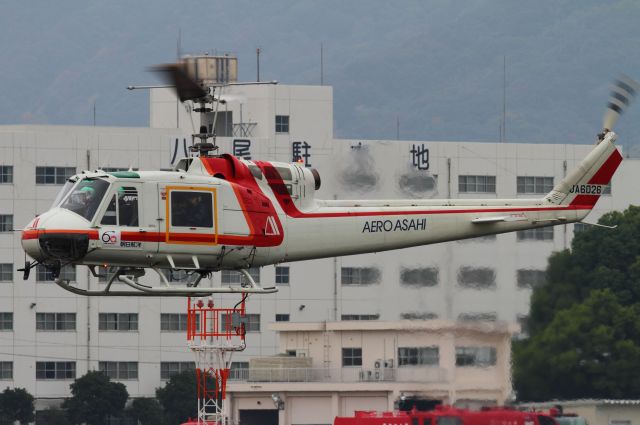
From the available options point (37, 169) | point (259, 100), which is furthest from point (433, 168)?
point (37, 169)

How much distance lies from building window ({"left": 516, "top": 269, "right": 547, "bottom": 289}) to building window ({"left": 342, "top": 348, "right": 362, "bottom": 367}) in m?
19.3

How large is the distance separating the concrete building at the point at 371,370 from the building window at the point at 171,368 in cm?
1998

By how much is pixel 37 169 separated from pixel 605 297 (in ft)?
156

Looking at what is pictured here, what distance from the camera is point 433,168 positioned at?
4011 inches

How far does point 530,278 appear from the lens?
5131 centimetres

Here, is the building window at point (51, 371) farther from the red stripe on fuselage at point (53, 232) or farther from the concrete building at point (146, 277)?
the red stripe on fuselage at point (53, 232)

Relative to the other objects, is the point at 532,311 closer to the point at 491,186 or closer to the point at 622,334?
the point at 622,334

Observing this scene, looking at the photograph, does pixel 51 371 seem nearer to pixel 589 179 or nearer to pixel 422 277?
pixel 422 277

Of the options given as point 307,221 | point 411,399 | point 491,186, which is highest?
point 491,186

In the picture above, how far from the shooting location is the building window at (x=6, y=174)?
100 meters

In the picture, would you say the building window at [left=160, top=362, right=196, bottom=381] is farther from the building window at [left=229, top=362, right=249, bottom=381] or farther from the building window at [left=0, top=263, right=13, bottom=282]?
the building window at [left=0, top=263, right=13, bottom=282]

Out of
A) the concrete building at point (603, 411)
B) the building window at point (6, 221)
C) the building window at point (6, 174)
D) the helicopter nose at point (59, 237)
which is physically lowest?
the concrete building at point (603, 411)

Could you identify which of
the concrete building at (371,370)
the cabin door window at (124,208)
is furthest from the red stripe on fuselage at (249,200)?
the concrete building at (371,370)

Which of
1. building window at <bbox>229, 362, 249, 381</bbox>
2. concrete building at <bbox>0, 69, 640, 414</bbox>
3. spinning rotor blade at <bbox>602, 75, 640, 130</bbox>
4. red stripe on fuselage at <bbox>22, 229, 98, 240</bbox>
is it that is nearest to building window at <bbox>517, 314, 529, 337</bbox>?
spinning rotor blade at <bbox>602, 75, 640, 130</bbox>
